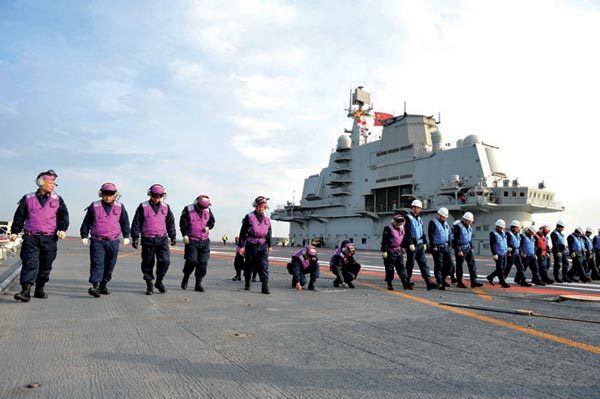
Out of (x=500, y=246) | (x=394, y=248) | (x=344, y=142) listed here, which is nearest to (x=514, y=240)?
(x=500, y=246)

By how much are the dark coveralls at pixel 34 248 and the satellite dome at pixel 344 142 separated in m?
43.8

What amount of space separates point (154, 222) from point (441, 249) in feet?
20.8

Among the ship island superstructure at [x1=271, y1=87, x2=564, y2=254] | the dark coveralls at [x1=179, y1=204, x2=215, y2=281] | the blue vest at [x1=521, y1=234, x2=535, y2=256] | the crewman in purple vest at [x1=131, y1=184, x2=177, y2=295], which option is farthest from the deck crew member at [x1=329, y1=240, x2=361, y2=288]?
the ship island superstructure at [x1=271, y1=87, x2=564, y2=254]

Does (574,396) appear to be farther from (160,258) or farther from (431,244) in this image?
(431,244)

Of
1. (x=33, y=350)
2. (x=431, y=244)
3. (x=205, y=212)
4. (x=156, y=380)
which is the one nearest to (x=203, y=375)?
(x=156, y=380)

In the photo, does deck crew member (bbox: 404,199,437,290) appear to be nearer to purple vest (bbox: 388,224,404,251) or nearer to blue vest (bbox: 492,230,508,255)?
purple vest (bbox: 388,224,404,251)

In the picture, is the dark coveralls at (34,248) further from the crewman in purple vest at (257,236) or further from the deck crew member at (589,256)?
the deck crew member at (589,256)

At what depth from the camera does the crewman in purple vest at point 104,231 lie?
7164 millimetres

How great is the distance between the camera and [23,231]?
21.8 feet

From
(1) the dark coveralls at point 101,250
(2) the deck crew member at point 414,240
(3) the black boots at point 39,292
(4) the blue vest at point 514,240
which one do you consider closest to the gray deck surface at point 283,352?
(3) the black boots at point 39,292

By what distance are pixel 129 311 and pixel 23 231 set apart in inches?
101

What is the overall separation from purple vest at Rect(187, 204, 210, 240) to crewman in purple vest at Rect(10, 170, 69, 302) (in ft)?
7.33

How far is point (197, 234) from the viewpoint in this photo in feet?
27.4

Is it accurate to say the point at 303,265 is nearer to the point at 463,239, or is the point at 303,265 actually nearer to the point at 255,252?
the point at 255,252
